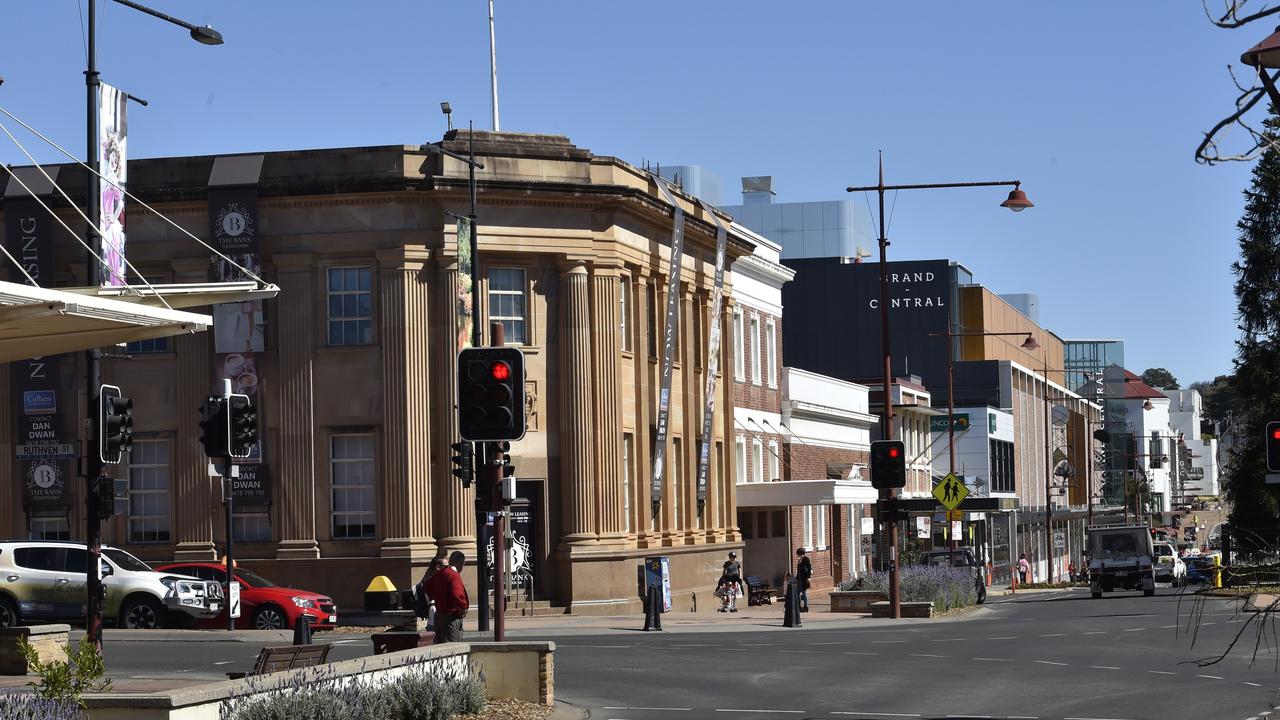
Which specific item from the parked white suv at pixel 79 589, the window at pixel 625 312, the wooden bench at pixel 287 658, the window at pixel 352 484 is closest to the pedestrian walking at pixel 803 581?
the window at pixel 625 312

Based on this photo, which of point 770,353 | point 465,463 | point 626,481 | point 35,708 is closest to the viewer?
point 35,708

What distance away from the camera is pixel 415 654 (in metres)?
17.2

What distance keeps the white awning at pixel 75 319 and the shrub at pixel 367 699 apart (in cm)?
310

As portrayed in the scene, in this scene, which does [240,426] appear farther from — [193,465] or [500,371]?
[500,371]

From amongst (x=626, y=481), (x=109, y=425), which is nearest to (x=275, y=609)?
(x=109, y=425)

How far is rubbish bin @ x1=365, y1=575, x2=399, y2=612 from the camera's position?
37.3 meters

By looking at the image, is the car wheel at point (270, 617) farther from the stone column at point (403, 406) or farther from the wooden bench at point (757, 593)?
the wooden bench at point (757, 593)

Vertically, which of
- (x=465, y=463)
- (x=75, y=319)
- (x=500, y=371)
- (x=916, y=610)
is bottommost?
(x=916, y=610)

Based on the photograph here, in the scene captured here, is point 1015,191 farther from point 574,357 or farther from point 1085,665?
point 1085,665

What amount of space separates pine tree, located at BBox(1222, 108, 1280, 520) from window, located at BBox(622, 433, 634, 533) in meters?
24.7

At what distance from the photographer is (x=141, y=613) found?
110 feet

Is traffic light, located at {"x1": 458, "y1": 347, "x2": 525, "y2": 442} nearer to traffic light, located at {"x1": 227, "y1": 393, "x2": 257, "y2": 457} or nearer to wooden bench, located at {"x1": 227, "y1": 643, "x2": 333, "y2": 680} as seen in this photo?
wooden bench, located at {"x1": 227, "y1": 643, "x2": 333, "y2": 680}

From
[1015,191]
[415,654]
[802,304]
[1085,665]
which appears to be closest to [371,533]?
[1015,191]

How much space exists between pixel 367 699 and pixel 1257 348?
52104 mm
